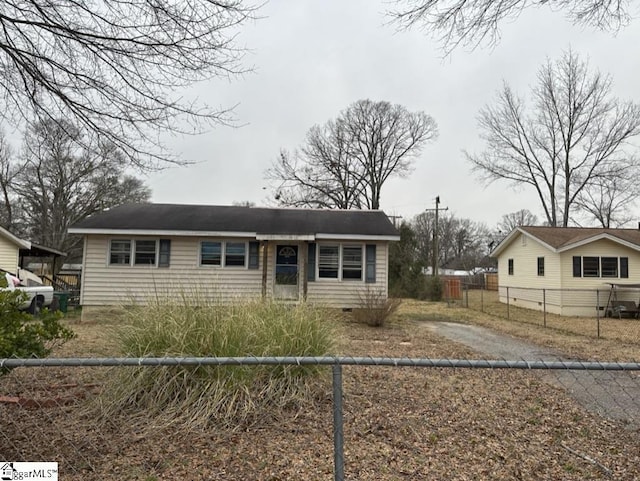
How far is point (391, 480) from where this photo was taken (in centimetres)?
256

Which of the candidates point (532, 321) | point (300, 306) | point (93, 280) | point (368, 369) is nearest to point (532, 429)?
point (368, 369)

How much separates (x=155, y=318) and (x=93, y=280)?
976cm

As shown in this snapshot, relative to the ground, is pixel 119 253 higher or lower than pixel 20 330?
higher

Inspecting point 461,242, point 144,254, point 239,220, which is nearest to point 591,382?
point 239,220

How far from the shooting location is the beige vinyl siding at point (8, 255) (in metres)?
16.7

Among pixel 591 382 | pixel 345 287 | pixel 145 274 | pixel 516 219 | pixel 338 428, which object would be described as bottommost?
pixel 591 382

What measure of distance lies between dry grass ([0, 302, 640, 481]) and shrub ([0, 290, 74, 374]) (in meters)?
0.76

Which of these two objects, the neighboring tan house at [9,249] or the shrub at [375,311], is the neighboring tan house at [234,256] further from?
the neighboring tan house at [9,249]

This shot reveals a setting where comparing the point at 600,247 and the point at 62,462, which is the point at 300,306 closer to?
the point at 62,462

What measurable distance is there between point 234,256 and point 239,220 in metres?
1.51

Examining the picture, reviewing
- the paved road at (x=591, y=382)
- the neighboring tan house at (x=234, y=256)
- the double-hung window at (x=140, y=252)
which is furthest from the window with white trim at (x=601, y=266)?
the double-hung window at (x=140, y=252)

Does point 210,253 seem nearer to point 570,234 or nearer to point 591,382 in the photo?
point 591,382

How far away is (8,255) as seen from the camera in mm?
17031

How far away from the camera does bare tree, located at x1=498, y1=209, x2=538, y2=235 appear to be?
5050 cm
